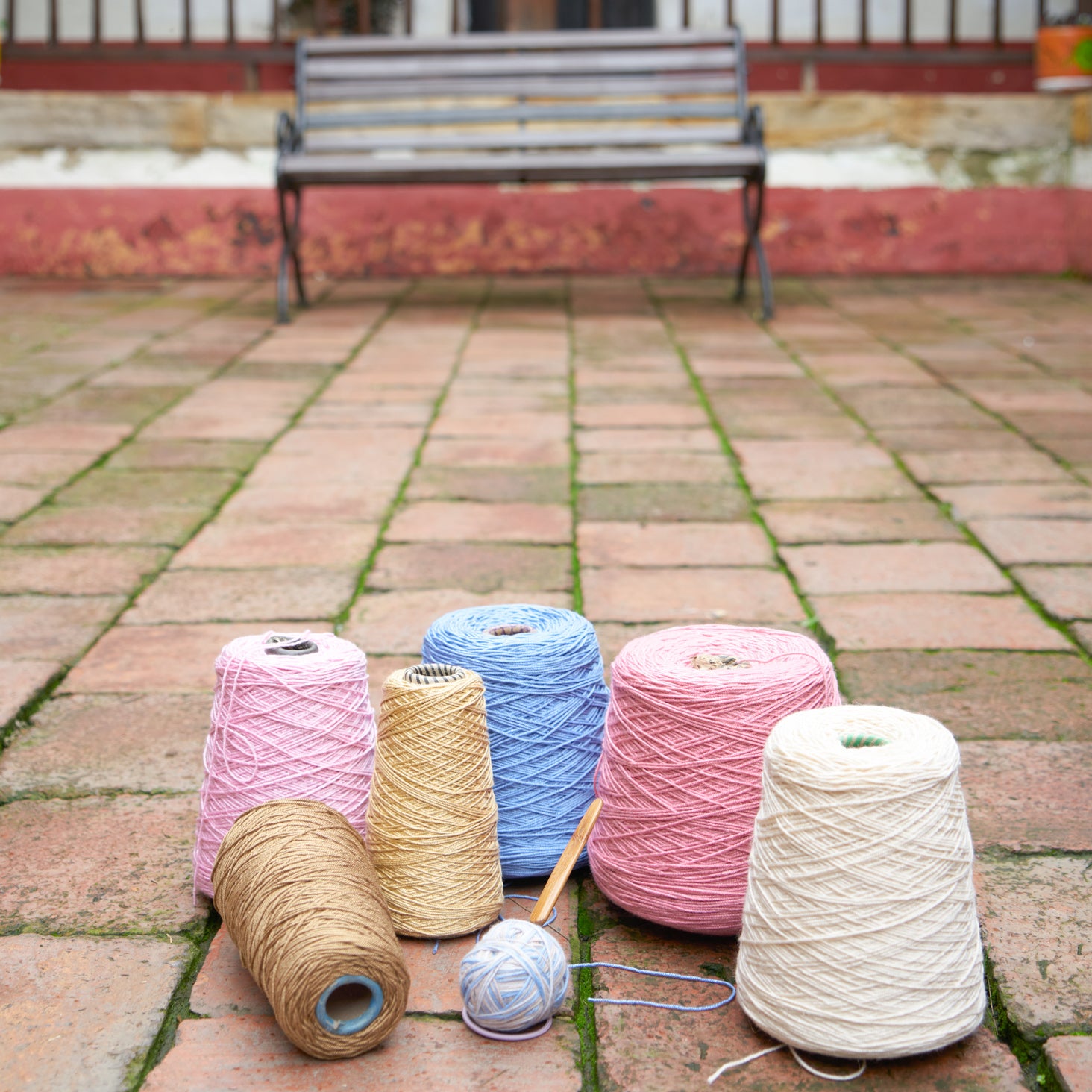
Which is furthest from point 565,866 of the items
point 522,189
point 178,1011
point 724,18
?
point 724,18

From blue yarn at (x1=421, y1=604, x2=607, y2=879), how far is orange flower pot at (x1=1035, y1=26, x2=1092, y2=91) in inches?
233

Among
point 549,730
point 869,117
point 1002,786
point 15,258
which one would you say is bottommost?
point 1002,786

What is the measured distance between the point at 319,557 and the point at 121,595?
0.44m

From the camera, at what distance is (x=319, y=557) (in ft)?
9.75

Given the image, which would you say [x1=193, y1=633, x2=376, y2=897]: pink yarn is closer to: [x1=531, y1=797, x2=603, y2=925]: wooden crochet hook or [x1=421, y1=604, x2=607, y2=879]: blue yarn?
[x1=421, y1=604, x2=607, y2=879]: blue yarn

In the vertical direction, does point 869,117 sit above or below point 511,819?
above

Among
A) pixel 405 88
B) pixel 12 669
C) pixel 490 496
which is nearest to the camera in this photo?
pixel 12 669

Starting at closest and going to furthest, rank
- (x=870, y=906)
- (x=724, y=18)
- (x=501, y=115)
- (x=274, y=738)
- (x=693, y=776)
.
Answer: (x=870, y=906) < (x=693, y=776) < (x=274, y=738) < (x=501, y=115) < (x=724, y=18)

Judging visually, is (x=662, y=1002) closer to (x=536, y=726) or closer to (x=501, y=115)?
(x=536, y=726)

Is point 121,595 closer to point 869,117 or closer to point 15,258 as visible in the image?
point 15,258

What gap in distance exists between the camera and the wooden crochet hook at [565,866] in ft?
5.26

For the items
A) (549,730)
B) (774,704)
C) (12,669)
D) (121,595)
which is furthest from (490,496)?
(774,704)

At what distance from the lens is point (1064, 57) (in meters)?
6.57

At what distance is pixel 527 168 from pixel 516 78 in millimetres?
937
